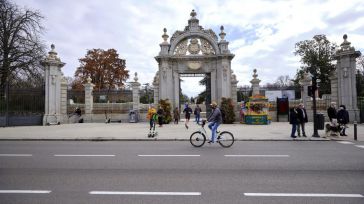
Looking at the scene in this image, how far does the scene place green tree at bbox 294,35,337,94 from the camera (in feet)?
132

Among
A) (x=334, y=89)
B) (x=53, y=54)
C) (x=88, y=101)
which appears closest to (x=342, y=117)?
(x=334, y=89)

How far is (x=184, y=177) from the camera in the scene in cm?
546

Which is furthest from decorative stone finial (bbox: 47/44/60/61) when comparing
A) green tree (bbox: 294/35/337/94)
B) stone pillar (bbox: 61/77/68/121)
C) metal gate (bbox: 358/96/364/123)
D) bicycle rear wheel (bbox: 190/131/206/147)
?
green tree (bbox: 294/35/337/94)

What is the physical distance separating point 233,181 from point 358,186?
7.98 ft

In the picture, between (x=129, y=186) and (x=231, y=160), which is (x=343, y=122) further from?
(x=129, y=186)

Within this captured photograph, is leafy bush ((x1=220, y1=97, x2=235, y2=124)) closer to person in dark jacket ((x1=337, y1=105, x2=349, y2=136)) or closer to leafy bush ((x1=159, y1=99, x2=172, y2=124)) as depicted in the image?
leafy bush ((x1=159, y1=99, x2=172, y2=124))

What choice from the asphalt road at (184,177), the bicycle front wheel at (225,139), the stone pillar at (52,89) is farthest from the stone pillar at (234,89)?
the stone pillar at (52,89)

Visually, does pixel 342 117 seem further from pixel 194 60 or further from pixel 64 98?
pixel 64 98

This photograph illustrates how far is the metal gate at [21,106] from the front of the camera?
2034 cm

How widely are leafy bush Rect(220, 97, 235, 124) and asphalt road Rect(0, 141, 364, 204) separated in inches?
499

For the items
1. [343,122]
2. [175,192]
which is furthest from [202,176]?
[343,122]

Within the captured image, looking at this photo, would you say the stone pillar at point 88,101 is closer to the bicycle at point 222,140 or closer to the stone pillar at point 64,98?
the stone pillar at point 64,98

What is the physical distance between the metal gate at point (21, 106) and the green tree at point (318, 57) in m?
38.1

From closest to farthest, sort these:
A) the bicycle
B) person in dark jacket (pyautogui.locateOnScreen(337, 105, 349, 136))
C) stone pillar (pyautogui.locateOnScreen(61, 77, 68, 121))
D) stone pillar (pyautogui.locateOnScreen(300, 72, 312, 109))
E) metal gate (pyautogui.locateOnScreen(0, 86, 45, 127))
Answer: the bicycle < person in dark jacket (pyautogui.locateOnScreen(337, 105, 349, 136)) < metal gate (pyautogui.locateOnScreen(0, 86, 45, 127)) < stone pillar (pyautogui.locateOnScreen(300, 72, 312, 109)) < stone pillar (pyautogui.locateOnScreen(61, 77, 68, 121))
